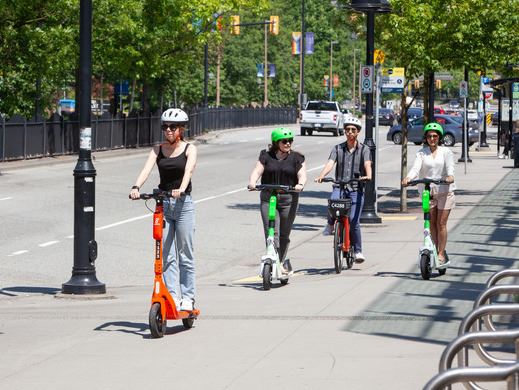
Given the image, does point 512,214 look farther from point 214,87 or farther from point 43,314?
point 214,87

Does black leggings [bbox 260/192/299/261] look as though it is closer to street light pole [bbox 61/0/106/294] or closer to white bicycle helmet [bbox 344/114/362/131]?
white bicycle helmet [bbox 344/114/362/131]

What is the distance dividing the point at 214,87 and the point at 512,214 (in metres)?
74.0

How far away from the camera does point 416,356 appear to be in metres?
9.51

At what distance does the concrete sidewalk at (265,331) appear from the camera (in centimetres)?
895

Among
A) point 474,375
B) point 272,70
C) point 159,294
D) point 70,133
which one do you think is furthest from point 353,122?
point 272,70

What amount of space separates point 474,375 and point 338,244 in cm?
1086

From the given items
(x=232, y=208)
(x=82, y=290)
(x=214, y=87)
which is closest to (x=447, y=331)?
(x=82, y=290)

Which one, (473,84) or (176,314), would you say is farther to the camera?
(473,84)

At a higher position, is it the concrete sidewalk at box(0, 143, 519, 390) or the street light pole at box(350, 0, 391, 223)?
the street light pole at box(350, 0, 391, 223)

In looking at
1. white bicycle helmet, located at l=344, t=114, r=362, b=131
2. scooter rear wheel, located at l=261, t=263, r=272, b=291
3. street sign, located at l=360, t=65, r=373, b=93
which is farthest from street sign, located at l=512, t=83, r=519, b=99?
scooter rear wheel, located at l=261, t=263, r=272, b=291

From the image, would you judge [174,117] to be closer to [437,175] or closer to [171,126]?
[171,126]

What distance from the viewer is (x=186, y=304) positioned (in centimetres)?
1125

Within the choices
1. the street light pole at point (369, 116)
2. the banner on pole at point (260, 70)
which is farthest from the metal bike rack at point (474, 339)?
the banner on pole at point (260, 70)

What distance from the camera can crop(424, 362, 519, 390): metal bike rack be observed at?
5.00m
